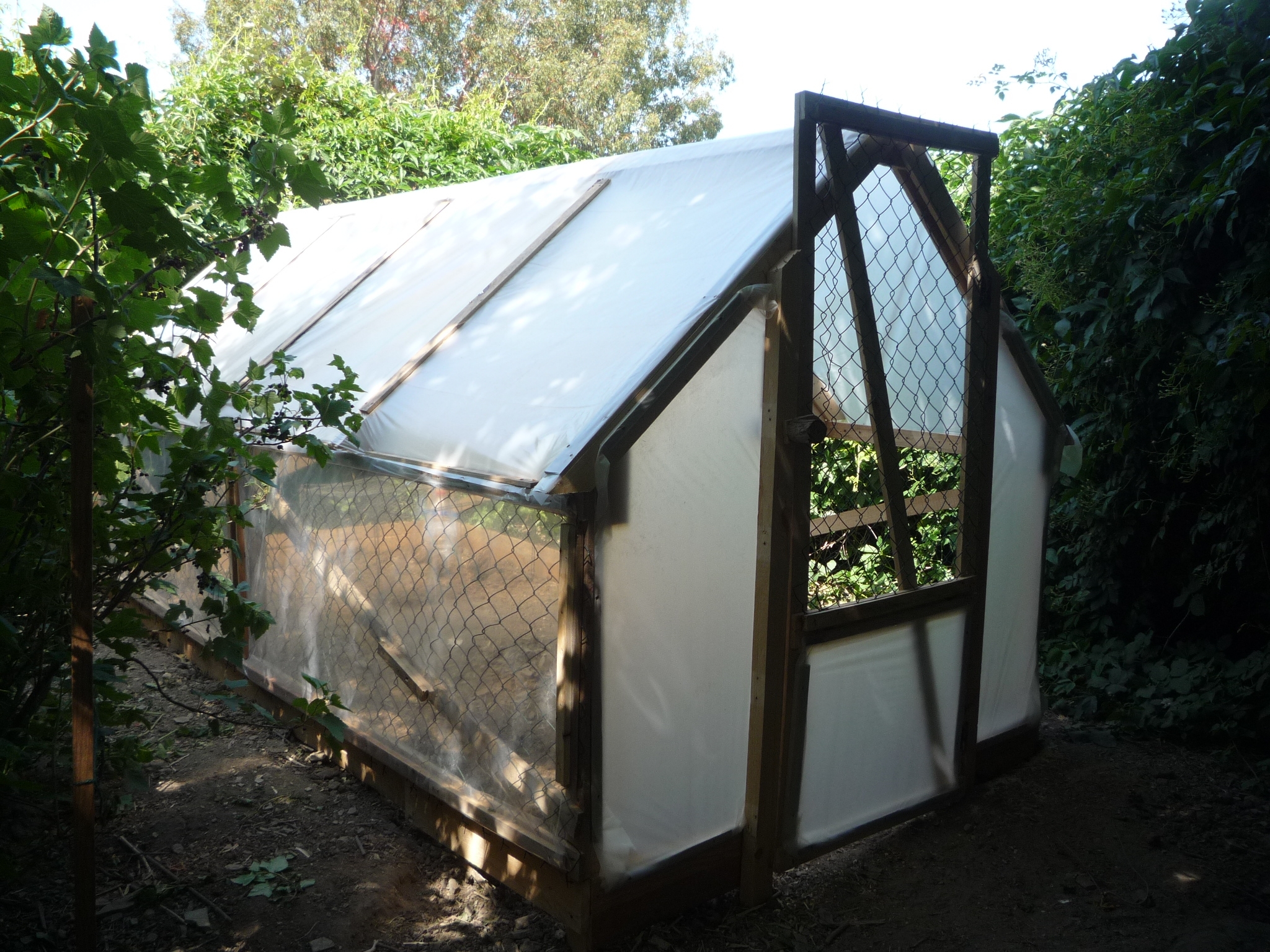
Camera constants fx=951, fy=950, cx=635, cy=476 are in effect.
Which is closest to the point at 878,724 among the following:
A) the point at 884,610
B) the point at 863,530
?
the point at 884,610

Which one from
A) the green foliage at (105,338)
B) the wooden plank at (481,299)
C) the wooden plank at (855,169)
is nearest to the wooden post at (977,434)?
the wooden plank at (855,169)

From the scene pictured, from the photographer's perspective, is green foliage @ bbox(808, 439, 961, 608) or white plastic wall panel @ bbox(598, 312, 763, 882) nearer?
white plastic wall panel @ bbox(598, 312, 763, 882)

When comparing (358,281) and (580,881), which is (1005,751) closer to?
(580,881)

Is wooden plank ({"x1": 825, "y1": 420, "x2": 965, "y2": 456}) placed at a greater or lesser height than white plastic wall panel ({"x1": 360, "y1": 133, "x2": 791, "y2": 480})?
lesser

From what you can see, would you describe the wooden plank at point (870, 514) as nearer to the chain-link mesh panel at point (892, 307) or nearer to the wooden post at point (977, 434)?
the chain-link mesh panel at point (892, 307)

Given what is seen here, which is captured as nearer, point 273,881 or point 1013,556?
point 273,881

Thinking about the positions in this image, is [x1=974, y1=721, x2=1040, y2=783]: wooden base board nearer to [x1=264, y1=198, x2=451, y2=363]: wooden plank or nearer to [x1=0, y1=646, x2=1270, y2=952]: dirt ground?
[x1=0, y1=646, x2=1270, y2=952]: dirt ground

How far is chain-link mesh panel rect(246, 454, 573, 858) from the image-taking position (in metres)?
2.43

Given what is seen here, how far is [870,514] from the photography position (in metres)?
4.48

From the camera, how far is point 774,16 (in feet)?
81.2

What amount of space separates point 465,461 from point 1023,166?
3523 millimetres

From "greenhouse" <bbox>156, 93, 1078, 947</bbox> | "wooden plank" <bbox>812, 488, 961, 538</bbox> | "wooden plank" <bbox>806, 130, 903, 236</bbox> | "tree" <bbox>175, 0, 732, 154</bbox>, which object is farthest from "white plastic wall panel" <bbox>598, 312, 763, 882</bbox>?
"tree" <bbox>175, 0, 732, 154</bbox>

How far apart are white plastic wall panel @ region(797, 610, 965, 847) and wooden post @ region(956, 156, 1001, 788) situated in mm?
45

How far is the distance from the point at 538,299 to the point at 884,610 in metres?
1.43
